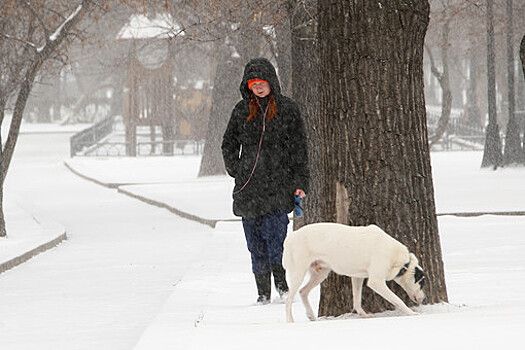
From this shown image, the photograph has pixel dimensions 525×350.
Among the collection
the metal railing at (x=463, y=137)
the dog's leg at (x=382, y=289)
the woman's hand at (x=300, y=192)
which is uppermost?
the woman's hand at (x=300, y=192)

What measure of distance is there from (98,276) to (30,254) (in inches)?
90.0

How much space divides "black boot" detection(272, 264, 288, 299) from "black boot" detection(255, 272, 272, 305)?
0.07m

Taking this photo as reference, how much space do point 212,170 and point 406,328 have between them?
2433cm

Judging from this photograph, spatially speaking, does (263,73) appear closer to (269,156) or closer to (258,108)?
(258,108)

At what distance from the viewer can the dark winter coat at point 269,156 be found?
764 centimetres

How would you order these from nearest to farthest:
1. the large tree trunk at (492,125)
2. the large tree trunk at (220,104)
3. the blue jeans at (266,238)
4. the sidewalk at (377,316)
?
the sidewalk at (377,316) → the blue jeans at (266,238) → the large tree trunk at (492,125) → the large tree trunk at (220,104)

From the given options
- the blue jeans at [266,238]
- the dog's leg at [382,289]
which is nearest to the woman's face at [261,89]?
the blue jeans at [266,238]

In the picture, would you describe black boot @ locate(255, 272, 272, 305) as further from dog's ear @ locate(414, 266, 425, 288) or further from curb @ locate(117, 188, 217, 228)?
curb @ locate(117, 188, 217, 228)

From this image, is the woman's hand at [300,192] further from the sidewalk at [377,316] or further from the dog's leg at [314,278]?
the dog's leg at [314,278]

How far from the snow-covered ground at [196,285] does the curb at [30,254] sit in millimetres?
101

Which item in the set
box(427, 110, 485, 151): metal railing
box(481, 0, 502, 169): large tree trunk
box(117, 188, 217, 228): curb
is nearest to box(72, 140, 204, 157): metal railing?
box(427, 110, 485, 151): metal railing

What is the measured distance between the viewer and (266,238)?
7863 mm

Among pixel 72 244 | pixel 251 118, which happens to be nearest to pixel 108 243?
pixel 72 244

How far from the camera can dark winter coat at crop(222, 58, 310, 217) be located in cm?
764
